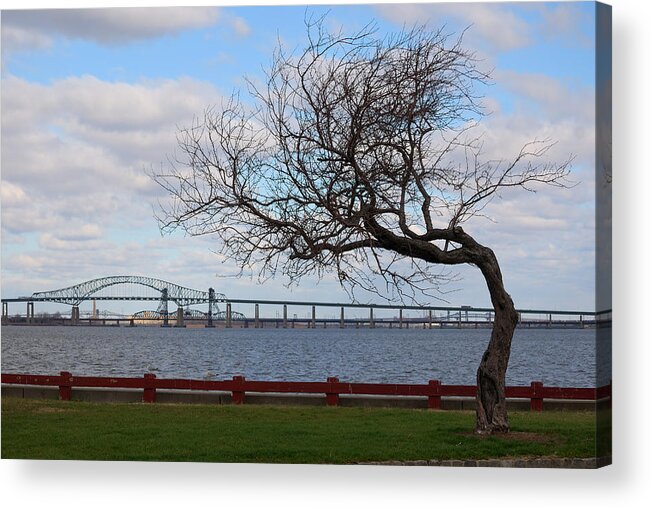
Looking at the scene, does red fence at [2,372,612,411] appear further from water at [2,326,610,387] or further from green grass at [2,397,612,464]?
water at [2,326,610,387]

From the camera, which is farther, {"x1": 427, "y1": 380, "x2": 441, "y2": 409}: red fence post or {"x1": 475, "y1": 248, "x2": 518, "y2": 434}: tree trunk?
{"x1": 427, "y1": 380, "x2": 441, "y2": 409}: red fence post

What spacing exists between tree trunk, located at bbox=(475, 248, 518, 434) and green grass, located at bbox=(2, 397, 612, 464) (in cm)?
31

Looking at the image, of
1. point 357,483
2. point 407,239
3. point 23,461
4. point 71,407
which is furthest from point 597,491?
point 71,407

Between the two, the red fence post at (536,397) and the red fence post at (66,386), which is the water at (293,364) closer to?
the red fence post at (536,397)

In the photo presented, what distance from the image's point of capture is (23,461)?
45.1 ft

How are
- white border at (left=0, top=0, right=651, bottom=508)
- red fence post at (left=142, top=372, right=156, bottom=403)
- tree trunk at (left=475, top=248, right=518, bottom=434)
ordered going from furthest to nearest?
red fence post at (left=142, top=372, right=156, bottom=403) < tree trunk at (left=475, top=248, right=518, bottom=434) < white border at (left=0, top=0, right=651, bottom=508)

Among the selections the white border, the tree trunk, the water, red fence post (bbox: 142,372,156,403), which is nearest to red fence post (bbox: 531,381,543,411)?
the tree trunk

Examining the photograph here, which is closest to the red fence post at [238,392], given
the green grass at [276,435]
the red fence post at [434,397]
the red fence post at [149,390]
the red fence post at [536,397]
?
the green grass at [276,435]

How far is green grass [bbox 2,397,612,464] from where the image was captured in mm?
13586

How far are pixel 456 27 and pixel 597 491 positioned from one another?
586cm

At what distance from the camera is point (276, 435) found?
48.4ft

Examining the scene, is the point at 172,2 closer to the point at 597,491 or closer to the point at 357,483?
the point at 357,483

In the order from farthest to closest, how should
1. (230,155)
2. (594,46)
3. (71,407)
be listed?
(71,407), (230,155), (594,46)

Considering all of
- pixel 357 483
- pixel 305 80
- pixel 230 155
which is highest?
pixel 305 80
